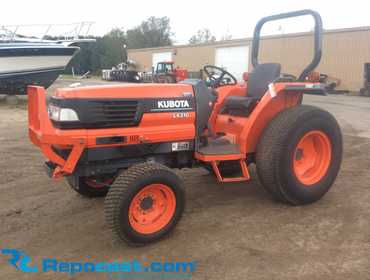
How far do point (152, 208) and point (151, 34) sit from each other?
60488mm

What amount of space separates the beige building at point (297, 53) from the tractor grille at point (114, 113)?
855 inches

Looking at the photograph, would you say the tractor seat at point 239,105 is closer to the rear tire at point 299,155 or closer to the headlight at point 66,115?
the rear tire at point 299,155

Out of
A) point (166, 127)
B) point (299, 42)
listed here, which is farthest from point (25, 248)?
point (299, 42)

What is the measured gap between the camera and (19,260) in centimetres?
307

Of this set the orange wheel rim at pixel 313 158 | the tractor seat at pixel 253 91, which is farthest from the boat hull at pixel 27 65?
the orange wheel rim at pixel 313 158

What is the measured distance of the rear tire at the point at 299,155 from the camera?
3795mm

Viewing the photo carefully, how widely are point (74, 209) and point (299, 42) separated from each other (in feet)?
80.6

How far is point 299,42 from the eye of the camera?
26266mm

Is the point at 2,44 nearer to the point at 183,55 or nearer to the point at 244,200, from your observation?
the point at 244,200

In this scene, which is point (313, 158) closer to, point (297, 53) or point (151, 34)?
point (297, 53)

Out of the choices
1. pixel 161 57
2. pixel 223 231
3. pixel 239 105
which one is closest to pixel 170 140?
pixel 223 231

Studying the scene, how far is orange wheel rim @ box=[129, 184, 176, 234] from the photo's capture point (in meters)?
3.24

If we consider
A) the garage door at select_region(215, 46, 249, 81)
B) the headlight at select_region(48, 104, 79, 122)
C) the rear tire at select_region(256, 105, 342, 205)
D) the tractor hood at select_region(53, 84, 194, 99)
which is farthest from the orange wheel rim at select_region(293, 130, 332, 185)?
the garage door at select_region(215, 46, 249, 81)

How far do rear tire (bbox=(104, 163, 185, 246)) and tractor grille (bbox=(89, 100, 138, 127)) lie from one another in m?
0.38
